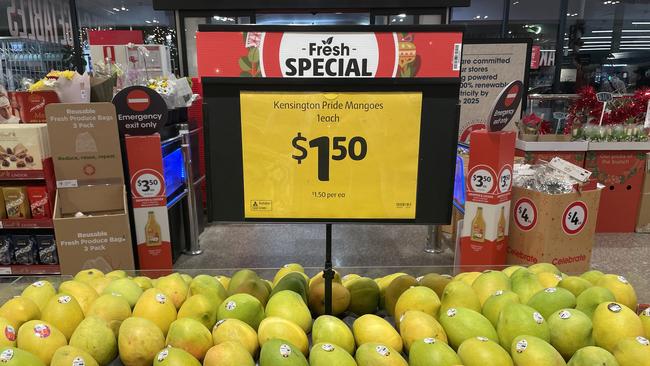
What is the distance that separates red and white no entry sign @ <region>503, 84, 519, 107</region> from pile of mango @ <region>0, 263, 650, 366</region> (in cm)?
169

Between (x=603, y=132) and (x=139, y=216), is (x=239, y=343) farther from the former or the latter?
(x=603, y=132)

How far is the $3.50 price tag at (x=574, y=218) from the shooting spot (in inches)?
124

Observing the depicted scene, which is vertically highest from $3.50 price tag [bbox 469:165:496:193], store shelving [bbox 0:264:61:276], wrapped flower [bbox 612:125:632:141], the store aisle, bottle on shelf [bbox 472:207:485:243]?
wrapped flower [bbox 612:125:632:141]

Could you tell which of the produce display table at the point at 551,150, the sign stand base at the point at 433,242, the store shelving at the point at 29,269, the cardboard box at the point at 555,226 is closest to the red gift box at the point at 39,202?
the store shelving at the point at 29,269

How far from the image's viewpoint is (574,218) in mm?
3189

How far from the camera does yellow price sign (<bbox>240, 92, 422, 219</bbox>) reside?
3.93 feet

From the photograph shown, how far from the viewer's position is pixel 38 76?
6234mm

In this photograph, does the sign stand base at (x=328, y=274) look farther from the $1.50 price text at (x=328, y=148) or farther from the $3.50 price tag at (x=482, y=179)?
the $3.50 price tag at (x=482, y=179)

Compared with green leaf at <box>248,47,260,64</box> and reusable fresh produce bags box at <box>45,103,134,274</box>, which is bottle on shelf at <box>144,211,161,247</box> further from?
green leaf at <box>248,47,260,64</box>

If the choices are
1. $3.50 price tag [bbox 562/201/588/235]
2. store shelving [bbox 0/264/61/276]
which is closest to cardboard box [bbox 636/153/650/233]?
$3.50 price tag [bbox 562/201/588/235]

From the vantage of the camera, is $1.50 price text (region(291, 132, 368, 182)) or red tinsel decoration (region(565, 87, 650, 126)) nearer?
$1.50 price text (region(291, 132, 368, 182))

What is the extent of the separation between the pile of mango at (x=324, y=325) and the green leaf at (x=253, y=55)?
0.65 m

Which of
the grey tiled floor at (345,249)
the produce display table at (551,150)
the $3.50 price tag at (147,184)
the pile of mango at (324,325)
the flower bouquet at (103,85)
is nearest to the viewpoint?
the pile of mango at (324,325)

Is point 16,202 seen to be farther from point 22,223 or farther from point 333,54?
point 333,54
